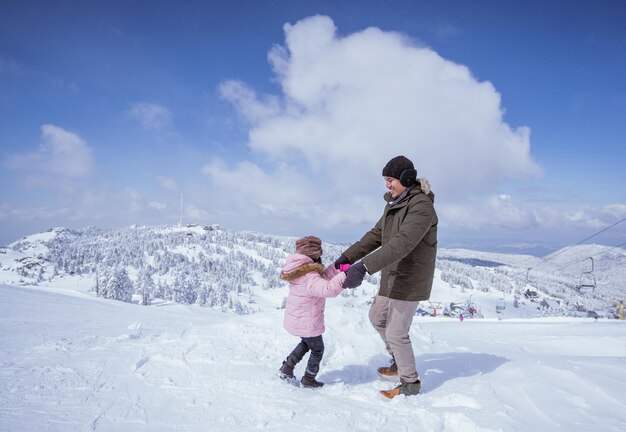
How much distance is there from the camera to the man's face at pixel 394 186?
3.60 metres

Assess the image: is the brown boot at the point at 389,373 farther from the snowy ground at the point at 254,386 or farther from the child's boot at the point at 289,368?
the child's boot at the point at 289,368

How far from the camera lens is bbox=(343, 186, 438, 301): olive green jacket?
3152mm

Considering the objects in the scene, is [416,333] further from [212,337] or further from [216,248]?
[216,248]

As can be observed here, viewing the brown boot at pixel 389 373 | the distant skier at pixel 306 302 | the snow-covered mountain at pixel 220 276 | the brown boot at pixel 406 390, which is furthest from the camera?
the snow-covered mountain at pixel 220 276

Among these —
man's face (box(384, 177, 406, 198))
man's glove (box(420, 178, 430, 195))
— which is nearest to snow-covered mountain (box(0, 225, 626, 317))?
man's face (box(384, 177, 406, 198))

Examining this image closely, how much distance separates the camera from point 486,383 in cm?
351

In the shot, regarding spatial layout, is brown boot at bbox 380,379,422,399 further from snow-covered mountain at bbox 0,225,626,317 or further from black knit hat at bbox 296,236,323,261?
snow-covered mountain at bbox 0,225,626,317

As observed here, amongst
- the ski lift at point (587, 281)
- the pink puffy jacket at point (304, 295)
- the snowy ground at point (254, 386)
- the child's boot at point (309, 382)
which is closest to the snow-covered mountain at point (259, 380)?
the snowy ground at point (254, 386)

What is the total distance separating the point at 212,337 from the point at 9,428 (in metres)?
2.70

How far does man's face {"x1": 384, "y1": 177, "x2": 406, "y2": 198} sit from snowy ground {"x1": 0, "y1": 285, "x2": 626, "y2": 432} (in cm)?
208

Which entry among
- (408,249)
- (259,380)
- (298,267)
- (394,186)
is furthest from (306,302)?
(394,186)

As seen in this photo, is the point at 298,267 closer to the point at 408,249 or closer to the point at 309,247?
the point at 309,247

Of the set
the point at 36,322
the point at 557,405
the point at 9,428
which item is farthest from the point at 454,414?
the point at 36,322

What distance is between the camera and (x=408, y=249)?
10.3ft
